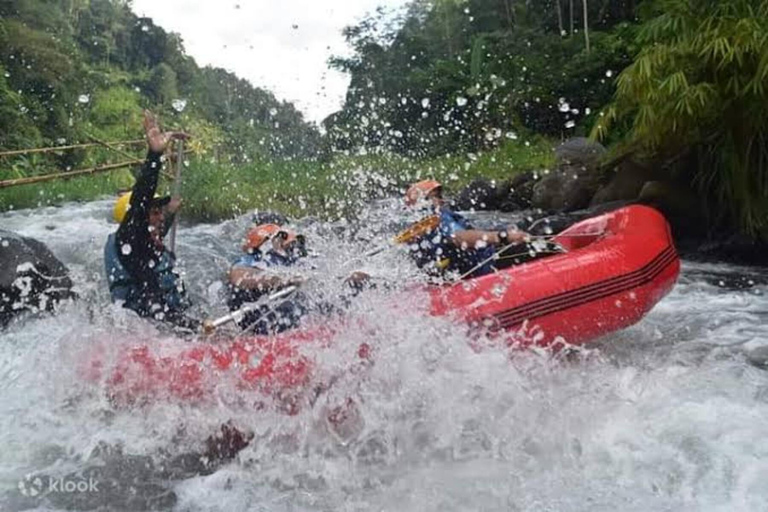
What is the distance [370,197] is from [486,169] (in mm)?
2844

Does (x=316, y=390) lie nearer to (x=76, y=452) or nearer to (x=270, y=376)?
(x=270, y=376)

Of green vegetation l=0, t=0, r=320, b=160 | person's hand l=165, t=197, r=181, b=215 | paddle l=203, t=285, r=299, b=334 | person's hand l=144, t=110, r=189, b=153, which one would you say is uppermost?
green vegetation l=0, t=0, r=320, b=160

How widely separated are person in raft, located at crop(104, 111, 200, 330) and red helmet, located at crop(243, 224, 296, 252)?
503mm

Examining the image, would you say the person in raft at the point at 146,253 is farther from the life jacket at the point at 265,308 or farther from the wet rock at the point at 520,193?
the wet rock at the point at 520,193

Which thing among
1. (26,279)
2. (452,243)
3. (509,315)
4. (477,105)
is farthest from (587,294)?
(477,105)

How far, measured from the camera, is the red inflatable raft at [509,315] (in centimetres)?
378

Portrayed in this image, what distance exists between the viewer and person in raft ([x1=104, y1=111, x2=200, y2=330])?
4.25 m

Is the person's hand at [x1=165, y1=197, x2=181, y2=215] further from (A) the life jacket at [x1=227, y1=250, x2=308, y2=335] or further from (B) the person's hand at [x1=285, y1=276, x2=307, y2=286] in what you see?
(B) the person's hand at [x1=285, y1=276, x2=307, y2=286]

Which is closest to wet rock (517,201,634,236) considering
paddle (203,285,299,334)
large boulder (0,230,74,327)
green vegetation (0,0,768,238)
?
green vegetation (0,0,768,238)

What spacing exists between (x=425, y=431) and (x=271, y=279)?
1.25 metres

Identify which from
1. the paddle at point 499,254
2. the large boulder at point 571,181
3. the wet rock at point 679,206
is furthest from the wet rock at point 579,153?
the paddle at point 499,254

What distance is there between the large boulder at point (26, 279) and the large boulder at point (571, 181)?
7.28 metres

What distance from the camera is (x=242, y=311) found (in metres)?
3.94

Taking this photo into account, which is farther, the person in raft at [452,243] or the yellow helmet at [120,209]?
the yellow helmet at [120,209]
